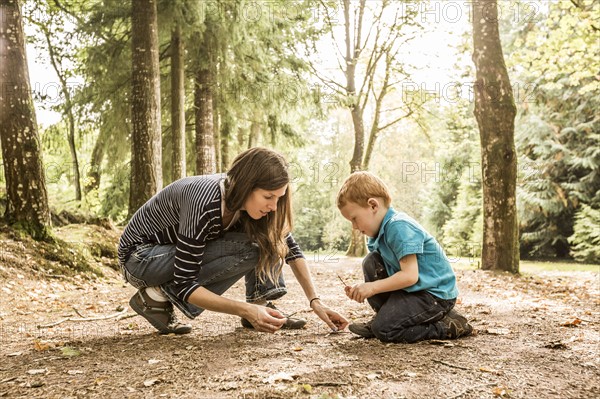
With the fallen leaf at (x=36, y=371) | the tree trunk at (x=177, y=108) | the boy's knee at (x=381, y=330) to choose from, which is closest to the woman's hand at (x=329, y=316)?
the boy's knee at (x=381, y=330)

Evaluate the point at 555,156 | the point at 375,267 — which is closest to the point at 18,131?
the point at 375,267

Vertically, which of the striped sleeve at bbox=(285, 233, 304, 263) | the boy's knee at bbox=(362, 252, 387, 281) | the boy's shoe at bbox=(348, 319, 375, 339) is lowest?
the boy's shoe at bbox=(348, 319, 375, 339)

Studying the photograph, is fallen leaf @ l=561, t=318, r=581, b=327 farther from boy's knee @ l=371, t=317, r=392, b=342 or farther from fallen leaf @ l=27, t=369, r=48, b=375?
fallen leaf @ l=27, t=369, r=48, b=375

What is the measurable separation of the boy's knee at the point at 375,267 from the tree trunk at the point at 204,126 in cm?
719

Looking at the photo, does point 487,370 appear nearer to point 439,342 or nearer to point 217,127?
point 439,342

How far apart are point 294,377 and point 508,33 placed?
17935 millimetres

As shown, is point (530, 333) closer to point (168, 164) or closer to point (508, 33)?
point (168, 164)

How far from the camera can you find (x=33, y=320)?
3.92 m

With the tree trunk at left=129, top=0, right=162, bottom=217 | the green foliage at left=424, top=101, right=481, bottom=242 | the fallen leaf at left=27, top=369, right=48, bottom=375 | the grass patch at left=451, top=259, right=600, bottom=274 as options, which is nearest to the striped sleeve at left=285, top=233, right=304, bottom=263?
the fallen leaf at left=27, top=369, right=48, bottom=375

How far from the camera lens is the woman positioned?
8.94ft

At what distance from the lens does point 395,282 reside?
9.21 feet

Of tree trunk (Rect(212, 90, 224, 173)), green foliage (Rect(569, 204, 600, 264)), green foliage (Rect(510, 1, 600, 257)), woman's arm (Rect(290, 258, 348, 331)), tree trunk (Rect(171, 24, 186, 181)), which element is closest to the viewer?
woman's arm (Rect(290, 258, 348, 331))

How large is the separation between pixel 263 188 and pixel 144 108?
5.10 m

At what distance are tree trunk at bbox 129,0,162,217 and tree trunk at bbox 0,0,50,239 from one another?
5.14 feet
